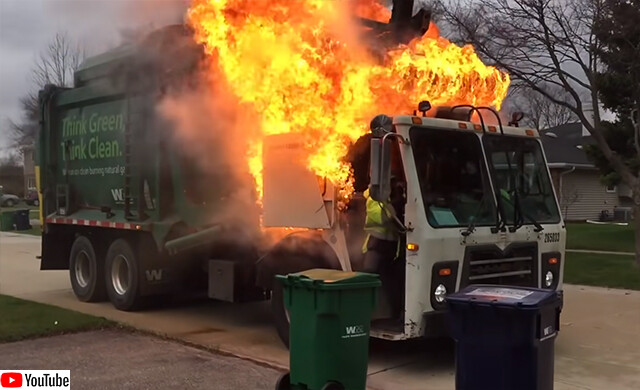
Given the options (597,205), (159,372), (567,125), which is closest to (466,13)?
(159,372)

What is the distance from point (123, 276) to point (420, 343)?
457cm

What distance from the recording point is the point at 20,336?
8.12 metres

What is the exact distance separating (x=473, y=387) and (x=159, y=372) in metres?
3.31

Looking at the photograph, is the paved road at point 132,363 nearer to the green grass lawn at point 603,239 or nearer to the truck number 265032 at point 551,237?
the truck number 265032 at point 551,237

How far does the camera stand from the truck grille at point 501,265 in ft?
22.3

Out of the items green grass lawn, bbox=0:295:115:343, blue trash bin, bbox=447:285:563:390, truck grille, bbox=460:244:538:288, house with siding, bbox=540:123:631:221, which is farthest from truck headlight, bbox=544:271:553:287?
house with siding, bbox=540:123:631:221

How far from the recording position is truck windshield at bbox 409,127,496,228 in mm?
6770

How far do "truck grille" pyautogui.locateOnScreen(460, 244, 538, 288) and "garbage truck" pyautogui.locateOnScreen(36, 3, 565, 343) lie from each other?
0.05ft

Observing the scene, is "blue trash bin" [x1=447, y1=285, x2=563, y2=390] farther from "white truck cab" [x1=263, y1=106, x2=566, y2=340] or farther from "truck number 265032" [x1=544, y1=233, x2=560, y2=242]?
"truck number 265032" [x1=544, y1=233, x2=560, y2=242]

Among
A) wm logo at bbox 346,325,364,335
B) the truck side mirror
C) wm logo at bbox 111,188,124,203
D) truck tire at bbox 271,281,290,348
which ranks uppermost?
the truck side mirror

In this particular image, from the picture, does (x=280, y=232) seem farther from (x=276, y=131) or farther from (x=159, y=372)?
(x=159, y=372)

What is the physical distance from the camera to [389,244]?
6.67m

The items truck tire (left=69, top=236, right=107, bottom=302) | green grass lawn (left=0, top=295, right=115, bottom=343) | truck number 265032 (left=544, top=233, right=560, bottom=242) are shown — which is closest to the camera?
truck number 265032 (left=544, top=233, right=560, bottom=242)

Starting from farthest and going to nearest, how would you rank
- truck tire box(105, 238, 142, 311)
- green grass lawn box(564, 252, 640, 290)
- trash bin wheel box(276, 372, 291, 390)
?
green grass lawn box(564, 252, 640, 290) → truck tire box(105, 238, 142, 311) → trash bin wheel box(276, 372, 291, 390)
